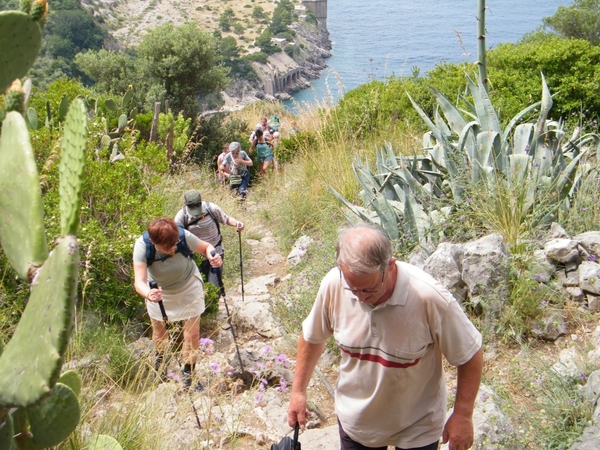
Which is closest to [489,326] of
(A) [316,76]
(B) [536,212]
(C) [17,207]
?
(B) [536,212]

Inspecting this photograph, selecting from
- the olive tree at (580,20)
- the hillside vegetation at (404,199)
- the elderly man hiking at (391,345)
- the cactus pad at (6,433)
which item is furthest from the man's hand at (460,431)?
the olive tree at (580,20)

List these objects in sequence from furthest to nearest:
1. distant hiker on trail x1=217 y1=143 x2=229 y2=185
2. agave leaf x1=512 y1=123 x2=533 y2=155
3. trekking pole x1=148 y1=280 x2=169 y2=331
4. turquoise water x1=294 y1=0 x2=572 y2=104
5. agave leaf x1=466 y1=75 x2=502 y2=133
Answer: turquoise water x1=294 y1=0 x2=572 y2=104, distant hiker on trail x1=217 y1=143 x2=229 y2=185, agave leaf x1=466 y1=75 x2=502 y2=133, agave leaf x1=512 y1=123 x2=533 y2=155, trekking pole x1=148 y1=280 x2=169 y2=331

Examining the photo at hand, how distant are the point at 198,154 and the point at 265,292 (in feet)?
28.2

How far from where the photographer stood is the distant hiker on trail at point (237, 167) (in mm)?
10391

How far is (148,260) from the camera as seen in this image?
4.55 meters

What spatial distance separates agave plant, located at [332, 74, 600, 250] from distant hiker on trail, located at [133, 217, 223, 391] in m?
1.57

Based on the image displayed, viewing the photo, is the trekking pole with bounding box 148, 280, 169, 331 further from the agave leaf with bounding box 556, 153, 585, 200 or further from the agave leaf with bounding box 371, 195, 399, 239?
the agave leaf with bounding box 556, 153, 585, 200

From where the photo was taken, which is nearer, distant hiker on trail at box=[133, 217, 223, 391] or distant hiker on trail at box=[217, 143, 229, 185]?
distant hiker on trail at box=[133, 217, 223, 391]

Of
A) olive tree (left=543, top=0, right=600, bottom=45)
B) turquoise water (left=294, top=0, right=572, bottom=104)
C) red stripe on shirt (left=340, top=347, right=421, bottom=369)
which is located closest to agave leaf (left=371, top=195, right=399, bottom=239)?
red stripe on shirt (left=340, top=347, right=421, bottom=369)

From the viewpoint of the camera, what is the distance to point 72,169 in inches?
58.9

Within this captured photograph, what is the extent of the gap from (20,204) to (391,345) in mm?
1492

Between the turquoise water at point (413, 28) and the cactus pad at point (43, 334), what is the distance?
3961 centimetres

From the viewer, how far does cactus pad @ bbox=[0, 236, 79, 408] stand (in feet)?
4.79

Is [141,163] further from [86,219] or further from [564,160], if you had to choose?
[564,160]
